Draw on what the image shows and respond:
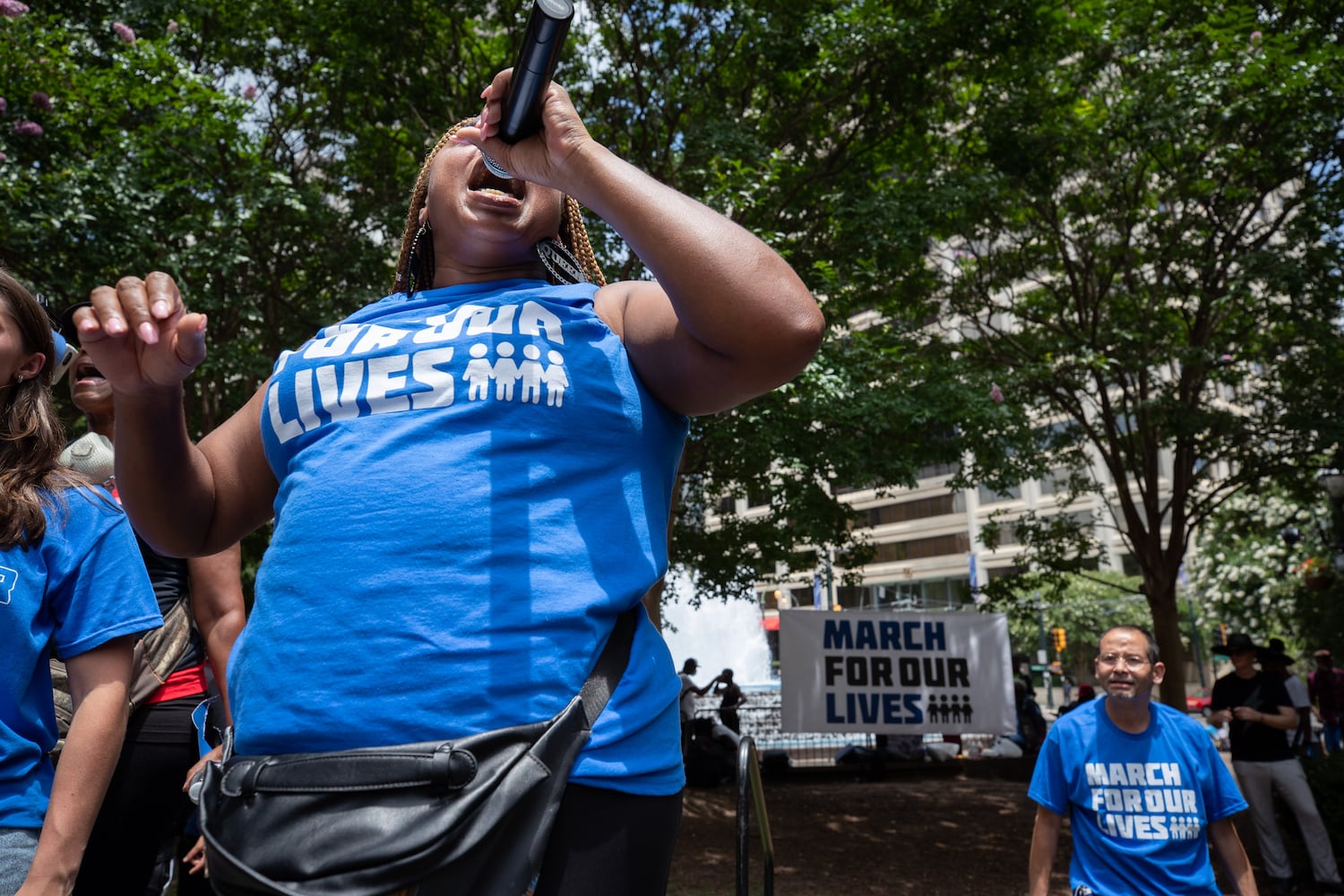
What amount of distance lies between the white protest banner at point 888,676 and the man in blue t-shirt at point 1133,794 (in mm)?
6240

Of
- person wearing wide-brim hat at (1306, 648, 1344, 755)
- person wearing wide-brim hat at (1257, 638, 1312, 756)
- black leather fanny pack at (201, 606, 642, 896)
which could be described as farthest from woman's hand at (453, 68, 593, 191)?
person wearing wide-brim hat at (1306, 648, 1344, 755)

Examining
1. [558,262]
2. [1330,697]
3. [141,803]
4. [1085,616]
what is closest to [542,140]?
[558,262]

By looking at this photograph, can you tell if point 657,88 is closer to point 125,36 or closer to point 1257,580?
point 125,36

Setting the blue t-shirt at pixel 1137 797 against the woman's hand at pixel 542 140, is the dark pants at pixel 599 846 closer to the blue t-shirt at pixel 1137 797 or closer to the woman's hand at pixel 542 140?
the woman's hand at pixel 542 140

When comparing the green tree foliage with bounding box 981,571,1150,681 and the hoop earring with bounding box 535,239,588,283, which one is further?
the green tree foliage with bounding box 981,571,1150,681

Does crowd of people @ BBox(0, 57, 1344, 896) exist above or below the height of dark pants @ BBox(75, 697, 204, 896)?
above

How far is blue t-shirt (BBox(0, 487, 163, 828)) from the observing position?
5.87 ft

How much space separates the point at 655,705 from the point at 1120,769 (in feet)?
11.9

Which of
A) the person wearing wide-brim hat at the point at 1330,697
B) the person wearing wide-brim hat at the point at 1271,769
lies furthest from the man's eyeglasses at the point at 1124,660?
the person wearing wide-brim hat at the point at 1330,697

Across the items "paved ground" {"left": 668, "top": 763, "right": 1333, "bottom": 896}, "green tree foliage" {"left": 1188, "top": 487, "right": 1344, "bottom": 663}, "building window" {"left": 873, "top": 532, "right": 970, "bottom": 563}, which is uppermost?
"building window" {"left": 873, "top": 532, "right": 970, "bottom": 563}

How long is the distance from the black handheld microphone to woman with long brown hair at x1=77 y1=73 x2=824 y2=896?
0.02 m

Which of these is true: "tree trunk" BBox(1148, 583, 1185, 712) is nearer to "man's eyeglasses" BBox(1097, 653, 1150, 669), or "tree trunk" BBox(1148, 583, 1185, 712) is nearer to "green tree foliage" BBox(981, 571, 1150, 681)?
"man's eyeglasses" BBox(1097, 653, 1150, 669)

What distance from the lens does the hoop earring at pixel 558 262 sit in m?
1.54

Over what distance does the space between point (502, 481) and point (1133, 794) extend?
150 inches
